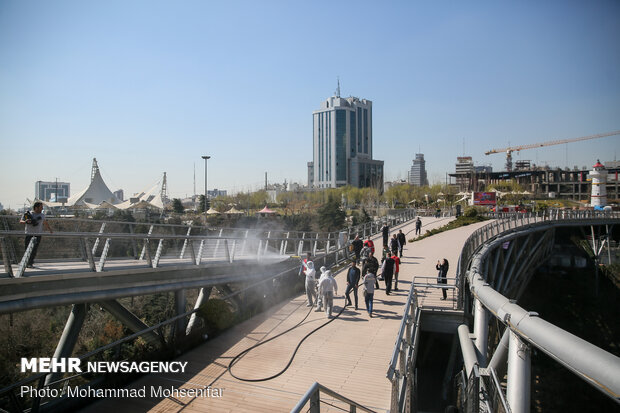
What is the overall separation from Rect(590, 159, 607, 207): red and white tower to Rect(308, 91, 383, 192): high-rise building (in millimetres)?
108144

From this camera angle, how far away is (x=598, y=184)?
64125 mm

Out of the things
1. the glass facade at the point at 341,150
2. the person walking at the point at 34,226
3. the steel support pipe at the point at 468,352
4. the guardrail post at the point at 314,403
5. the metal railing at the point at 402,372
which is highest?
the glass facade at the point at 341,150

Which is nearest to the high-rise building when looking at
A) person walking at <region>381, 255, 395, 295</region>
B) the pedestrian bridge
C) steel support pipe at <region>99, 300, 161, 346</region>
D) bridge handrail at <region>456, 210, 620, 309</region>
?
bridge handrail at <region>456, 210, 620, 309</region>

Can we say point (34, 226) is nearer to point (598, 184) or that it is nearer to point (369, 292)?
point (369, 292)

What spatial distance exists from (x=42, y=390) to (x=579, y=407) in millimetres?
25620

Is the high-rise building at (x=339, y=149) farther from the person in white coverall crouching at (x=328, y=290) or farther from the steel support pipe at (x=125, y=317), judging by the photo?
the steel support pipe at (x=125, y=317)

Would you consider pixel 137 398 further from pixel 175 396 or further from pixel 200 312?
pixel 200 312

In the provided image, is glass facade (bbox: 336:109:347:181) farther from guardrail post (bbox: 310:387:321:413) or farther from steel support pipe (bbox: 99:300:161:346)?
guardrail post (bbox: 310:387:321:413)

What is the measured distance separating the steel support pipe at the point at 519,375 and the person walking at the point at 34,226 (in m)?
8.08

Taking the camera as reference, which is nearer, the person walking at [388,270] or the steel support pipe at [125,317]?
the steel support pipe at [125,317]

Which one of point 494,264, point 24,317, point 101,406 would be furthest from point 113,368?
point 494,264

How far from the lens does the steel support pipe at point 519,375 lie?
165 inches

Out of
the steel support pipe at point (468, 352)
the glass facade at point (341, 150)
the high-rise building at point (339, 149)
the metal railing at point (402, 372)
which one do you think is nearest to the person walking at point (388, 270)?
the metal railing at point (402, 372)

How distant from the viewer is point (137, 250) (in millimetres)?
11141
